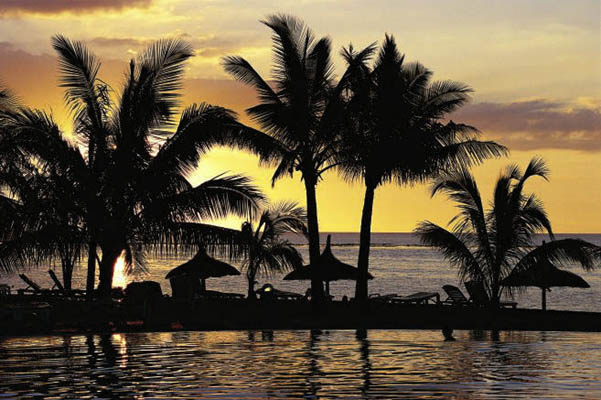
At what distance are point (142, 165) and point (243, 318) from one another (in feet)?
17.4

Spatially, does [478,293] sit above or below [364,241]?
below

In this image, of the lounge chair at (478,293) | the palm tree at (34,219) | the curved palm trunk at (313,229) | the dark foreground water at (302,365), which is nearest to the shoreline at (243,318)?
the lounge chair at (478,293)

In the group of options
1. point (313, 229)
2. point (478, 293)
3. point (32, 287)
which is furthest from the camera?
point (32, 287)

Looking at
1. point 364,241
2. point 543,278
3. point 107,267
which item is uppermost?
Answer: point 364,241

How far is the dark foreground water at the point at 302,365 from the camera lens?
1394cm

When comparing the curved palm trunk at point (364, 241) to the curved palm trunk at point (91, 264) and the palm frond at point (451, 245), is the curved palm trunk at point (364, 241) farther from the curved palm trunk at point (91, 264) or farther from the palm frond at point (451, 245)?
the curved palm trunk at point (91, 264)

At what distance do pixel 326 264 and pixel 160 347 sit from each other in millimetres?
13003

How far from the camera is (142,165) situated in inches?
918

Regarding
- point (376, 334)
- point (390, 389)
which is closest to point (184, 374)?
point (390, 389)

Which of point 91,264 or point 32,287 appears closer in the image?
point 91,264

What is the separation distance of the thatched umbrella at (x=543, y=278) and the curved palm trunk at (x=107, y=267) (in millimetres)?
11012

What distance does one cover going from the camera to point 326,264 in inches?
1270

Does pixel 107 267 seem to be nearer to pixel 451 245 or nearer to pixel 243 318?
pixel 243 318

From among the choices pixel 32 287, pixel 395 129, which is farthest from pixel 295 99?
pixel 32 287
